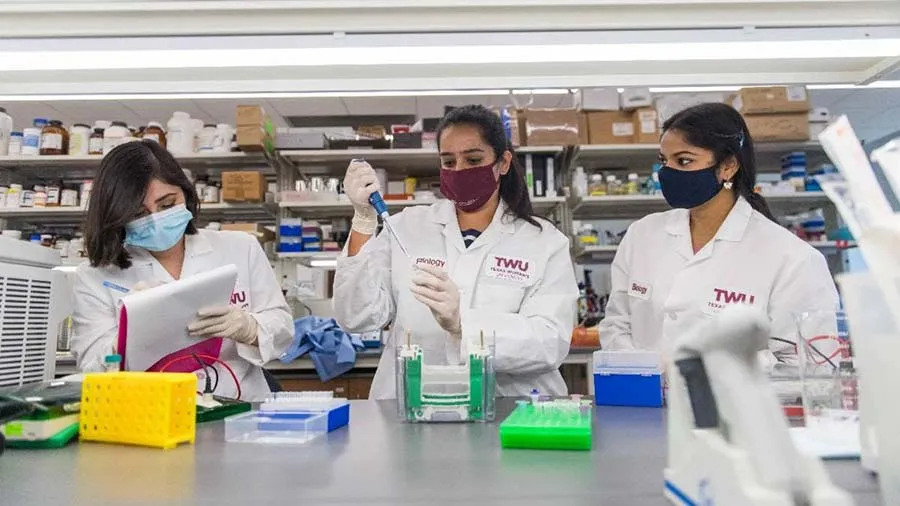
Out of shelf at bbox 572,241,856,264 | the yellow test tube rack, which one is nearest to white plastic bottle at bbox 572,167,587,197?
shelf at bbox 572,241,856,264

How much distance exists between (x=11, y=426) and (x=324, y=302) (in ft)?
10.3

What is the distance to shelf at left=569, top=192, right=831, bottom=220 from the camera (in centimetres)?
391

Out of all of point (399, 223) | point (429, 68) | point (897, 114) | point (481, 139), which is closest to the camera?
point (429, 68)

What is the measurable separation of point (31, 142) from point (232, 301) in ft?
10.2

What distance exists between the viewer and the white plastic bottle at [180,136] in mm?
3967

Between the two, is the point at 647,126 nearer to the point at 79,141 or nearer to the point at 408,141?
the point at 408,141

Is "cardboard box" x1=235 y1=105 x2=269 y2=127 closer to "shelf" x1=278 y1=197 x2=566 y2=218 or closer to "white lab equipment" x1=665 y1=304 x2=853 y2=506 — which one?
"shelf" x1=278 y1=197 x2=566 y2=218

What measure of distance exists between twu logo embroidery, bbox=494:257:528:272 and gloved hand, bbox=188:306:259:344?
0.70 metres

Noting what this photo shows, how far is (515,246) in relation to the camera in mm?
1777

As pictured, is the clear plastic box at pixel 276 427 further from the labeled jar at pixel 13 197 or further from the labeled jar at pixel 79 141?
the labeled jar at pixel 13 197

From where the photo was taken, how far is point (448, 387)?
41.9 inches

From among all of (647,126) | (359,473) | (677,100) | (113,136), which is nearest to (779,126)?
(677,100)

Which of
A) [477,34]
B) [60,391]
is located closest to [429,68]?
[477,34]

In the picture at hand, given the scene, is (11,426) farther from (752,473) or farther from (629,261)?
(629,261)
